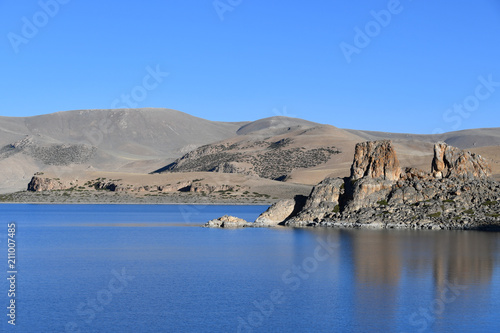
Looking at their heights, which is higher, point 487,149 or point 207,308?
point 487,149

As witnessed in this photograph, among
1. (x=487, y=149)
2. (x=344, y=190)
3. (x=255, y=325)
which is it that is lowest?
(x=255, y=325)

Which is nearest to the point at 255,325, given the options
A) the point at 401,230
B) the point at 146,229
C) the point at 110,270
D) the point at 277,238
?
the point at 110,270

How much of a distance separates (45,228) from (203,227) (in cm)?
1651

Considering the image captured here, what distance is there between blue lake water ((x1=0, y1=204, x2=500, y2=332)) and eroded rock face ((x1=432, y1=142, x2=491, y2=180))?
41.0 feet

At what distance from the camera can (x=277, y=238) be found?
61531 millimetres

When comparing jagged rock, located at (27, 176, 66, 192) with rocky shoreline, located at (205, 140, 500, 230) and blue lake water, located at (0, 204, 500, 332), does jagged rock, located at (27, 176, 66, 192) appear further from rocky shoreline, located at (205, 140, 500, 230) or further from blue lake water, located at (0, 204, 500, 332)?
blue lake water, located at (0, 204, 500, 332)

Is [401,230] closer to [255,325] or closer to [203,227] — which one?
[203,227]

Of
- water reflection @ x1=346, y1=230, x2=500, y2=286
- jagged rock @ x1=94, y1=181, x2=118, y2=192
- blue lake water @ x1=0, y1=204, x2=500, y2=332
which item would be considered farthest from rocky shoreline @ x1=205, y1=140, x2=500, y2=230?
jagged rock @ x1=94, y1=181, x2=118, y2=192

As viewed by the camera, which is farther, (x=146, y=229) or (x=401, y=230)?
(x=146, y=229)

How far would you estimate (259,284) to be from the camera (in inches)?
1483

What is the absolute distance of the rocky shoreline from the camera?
6975 centimetres

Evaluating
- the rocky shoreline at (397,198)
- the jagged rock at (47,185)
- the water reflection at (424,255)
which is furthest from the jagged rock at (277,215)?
the jagged rock at (47,185)

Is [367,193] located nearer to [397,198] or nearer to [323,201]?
[397,198]

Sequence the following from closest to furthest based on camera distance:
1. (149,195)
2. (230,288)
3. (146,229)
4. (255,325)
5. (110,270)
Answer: (255,325) → (230,288) → (110,270) → (146,229) → (149,195)
